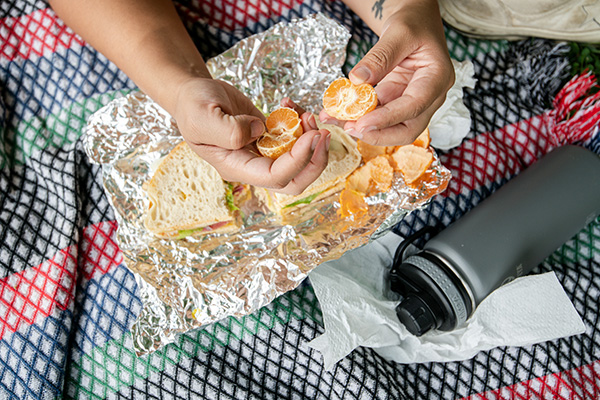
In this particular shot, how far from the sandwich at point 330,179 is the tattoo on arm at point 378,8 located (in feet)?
1.22

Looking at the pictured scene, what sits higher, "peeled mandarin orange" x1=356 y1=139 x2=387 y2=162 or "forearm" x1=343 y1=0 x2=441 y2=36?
"forearm" x1=343 y1=0 x2=441 y2=36

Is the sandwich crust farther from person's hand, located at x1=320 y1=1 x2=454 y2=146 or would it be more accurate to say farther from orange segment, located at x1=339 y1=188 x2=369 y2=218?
person's hand, located at x1=320 y1=1 x2=454 y2=146

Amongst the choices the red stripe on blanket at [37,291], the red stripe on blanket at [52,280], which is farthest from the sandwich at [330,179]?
the red stripe on blanket at [37,291]

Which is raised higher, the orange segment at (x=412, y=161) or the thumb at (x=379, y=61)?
the thumb at (x=379, y=61)

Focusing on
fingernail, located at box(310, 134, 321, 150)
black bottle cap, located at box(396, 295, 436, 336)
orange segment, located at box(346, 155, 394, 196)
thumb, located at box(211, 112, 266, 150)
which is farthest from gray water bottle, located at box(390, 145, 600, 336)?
thumb, located at box(211, 112, 266, 150)

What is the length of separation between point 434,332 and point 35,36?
1.66m

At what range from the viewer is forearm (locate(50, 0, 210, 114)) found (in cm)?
125

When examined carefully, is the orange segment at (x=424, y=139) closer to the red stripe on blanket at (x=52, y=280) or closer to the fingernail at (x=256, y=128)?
the fingernail at (x=256, y=128)

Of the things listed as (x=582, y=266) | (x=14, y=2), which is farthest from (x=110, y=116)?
(x=582, y=266)

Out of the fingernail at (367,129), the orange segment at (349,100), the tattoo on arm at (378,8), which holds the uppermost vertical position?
the tattoo on arm at (378,8)

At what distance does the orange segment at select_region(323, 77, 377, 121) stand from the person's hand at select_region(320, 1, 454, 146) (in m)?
0.02

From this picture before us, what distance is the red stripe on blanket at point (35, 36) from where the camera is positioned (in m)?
1.54

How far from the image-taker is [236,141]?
97cm

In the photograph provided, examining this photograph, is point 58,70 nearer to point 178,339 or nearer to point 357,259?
point 178,339
